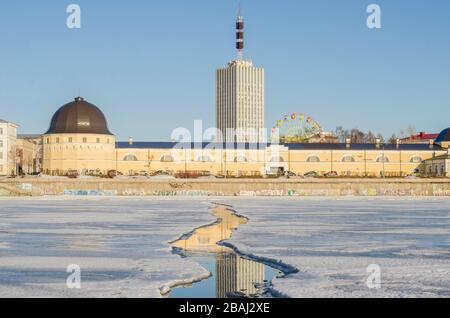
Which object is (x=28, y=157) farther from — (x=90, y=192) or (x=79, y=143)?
(x=90, y=192)

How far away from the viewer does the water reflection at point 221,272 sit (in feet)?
39.4

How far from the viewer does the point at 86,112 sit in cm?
8856

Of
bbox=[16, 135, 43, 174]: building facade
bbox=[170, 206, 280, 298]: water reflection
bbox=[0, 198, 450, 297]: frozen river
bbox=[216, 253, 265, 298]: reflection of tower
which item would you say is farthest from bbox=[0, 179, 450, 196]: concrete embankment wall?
bbox=[216, 253, 265, 298]: reflection of tower

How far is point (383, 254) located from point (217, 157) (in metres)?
73.3

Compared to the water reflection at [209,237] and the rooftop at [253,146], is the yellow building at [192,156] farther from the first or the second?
the water reflection at [209,237]

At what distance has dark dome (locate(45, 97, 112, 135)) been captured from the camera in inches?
3455

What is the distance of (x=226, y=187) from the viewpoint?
69.1 metres

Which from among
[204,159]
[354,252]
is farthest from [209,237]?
[204,159]

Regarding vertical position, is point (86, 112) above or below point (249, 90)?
below

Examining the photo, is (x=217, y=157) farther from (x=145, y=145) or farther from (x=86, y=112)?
(x=86, y=112)

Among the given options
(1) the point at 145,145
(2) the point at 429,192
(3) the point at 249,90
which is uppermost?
(3) the point at 249,90

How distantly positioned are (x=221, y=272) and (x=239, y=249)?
3.35 meters

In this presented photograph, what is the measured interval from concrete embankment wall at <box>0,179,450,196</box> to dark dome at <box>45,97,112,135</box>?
21.1m
